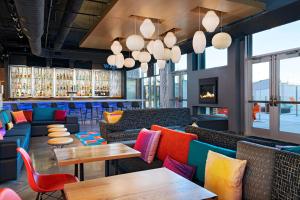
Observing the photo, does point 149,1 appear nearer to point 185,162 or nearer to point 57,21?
point 185,162

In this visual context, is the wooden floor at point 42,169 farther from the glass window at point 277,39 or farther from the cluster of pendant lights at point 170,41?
the glass window at point 277,39

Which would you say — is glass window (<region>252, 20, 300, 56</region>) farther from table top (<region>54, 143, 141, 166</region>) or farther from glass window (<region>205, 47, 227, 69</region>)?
table top (<region>54, 143, 141, 166</region>)

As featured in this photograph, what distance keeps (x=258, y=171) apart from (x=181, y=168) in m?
0.87

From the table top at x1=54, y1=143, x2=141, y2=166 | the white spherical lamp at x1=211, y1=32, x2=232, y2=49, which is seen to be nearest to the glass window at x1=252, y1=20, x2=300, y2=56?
the white spherical lamp at x1=211, y1=32, x2=232, y2=49

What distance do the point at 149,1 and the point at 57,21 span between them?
5243mm

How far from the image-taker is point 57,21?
317 inches

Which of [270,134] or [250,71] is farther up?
[250,71]

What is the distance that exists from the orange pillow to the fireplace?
488cm

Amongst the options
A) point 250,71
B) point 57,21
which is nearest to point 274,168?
point 250,71

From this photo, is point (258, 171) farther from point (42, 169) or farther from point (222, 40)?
point (42, 169)

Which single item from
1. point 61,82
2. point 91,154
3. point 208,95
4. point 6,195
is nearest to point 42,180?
point 91,154

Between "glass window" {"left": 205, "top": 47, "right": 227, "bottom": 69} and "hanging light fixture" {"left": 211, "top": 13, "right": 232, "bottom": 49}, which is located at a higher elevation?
"glass window" {"left": 205, "top": 47, "right": 227, "bottom": 69}

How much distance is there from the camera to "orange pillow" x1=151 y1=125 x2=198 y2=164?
2611 mm

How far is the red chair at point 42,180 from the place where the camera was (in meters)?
2.11
